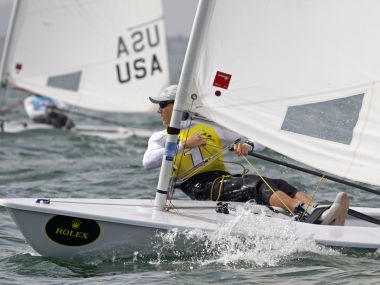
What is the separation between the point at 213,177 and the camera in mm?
5875

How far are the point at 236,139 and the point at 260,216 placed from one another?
0.65 m

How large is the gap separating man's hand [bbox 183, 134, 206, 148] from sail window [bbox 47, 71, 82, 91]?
22.9 feet

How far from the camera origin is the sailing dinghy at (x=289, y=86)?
17.2 ft

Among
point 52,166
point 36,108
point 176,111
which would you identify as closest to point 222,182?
point 176,111

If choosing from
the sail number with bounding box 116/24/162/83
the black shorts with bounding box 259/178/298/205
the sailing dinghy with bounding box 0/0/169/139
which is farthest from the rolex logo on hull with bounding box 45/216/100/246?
the sail number with bounding box 116/24/162/83

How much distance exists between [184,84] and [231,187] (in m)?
0.82

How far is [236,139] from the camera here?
5730 mm


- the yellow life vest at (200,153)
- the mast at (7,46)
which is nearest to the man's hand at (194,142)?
the yellow life vest at (200,153)

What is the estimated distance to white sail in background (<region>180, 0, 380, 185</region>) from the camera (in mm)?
5254

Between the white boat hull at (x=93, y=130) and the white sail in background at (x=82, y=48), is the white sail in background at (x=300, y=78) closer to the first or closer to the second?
the white sail in background at (x=82, y=48)

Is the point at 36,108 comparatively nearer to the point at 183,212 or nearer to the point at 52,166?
the point at 52,166

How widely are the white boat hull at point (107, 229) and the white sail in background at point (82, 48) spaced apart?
7205mm

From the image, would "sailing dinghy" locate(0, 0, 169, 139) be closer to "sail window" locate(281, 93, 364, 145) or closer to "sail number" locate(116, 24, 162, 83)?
"sail number" locate(116, 24, 162, 83)

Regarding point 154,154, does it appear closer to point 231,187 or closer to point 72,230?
point 231,187
